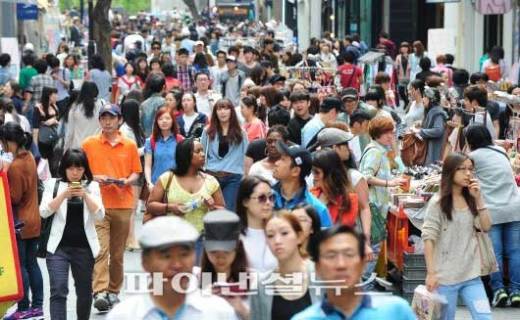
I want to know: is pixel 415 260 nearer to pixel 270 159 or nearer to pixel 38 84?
pixel 270 159

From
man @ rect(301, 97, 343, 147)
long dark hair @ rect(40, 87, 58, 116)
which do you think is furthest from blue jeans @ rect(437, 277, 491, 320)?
long dark hair @ rect(40, 87, 58, 116)

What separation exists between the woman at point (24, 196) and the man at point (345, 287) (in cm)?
615

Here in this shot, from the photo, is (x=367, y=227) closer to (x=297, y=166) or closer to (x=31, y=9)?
(x=297, y=166)

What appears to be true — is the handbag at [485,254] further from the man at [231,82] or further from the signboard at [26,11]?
the signboard at [26,11]

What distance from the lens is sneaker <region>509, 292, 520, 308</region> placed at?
12.8 metres

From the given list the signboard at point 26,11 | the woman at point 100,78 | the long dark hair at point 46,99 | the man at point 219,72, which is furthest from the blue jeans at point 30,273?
the signboard at point 26,11

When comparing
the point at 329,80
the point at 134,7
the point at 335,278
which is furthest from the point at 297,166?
the point at 134,7

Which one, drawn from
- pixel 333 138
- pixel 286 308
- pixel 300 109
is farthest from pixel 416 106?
pixel 286 308

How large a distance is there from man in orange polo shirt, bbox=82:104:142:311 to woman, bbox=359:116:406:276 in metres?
1.91

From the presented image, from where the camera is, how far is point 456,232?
9984mm

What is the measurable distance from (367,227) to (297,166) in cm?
125

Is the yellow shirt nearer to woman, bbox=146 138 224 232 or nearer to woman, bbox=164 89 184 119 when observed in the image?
woman, bbox=146 138 224 232

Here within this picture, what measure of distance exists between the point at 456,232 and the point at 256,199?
2.00 metres

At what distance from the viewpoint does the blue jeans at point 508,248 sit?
41.7 feet
